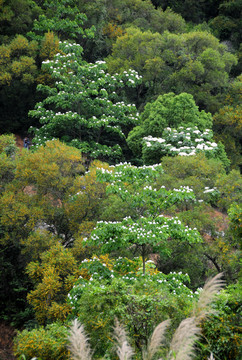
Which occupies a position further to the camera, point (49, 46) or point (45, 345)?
point (49, 46)

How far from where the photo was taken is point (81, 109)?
20.6 meters

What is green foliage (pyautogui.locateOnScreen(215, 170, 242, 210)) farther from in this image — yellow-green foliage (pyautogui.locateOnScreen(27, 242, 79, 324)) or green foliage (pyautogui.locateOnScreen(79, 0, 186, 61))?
green foliage (pyautogui.locateOnScreen(79, 0, 186, 61))

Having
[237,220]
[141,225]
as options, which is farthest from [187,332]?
[141,225]

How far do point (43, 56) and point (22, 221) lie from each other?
47.7 ft

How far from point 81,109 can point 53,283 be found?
12082 mm

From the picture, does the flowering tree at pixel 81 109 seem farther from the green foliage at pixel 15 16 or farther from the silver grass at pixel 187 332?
the silver grass at pixel 187 332

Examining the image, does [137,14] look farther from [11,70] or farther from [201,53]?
[11,70]

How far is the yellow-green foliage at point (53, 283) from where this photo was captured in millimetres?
9979

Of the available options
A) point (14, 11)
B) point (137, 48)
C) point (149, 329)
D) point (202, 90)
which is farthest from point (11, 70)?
point (149, 329)

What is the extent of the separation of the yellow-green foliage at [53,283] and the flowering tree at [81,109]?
9.17m

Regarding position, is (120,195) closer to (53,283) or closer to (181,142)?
(53,283)

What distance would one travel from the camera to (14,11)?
82.1ft

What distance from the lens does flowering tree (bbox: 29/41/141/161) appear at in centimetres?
1966

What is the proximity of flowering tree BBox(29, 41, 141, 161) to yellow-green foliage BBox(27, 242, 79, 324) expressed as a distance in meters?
9.17
